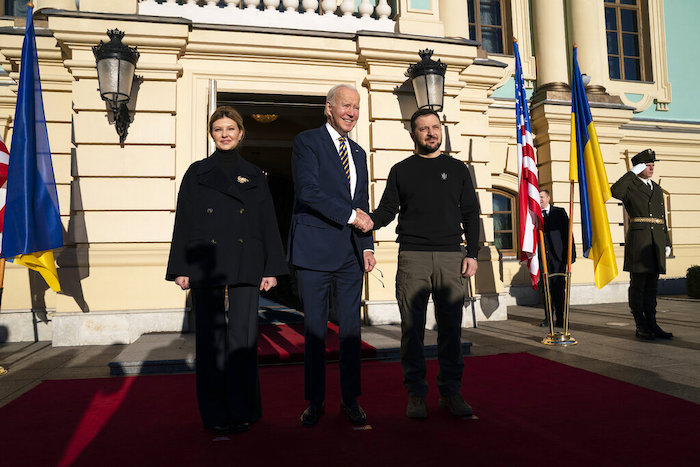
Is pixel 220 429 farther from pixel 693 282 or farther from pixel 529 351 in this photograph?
pixel 693 282

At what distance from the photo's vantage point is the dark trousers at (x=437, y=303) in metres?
2.91

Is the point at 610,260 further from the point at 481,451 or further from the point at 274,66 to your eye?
the point at 274,66

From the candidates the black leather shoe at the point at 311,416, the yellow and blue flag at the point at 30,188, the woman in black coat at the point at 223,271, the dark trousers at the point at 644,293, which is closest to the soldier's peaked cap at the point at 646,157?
the dark trousers at the point at 644,293

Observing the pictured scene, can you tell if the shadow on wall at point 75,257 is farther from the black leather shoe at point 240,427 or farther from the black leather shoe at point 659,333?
the black leather shoe at point 659,333

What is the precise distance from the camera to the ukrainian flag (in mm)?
5090

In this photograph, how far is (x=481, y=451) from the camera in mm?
2273

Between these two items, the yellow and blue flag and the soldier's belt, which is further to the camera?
the soldier's belt

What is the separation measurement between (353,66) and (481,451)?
18.1 feet

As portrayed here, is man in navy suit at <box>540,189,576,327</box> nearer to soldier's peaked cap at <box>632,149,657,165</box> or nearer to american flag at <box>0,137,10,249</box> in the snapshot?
soldier's peaked cap at <box>632,149,657,165</box>

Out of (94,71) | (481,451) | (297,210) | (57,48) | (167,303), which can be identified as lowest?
(481,451)

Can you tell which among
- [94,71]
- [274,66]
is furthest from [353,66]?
[94,71]

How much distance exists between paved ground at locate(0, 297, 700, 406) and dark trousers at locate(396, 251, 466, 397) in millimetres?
831

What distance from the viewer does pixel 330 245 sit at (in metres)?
2.79

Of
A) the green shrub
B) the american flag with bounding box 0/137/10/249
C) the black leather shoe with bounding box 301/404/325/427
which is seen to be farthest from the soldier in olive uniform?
the american flag with bounding box 0/137/10/249
